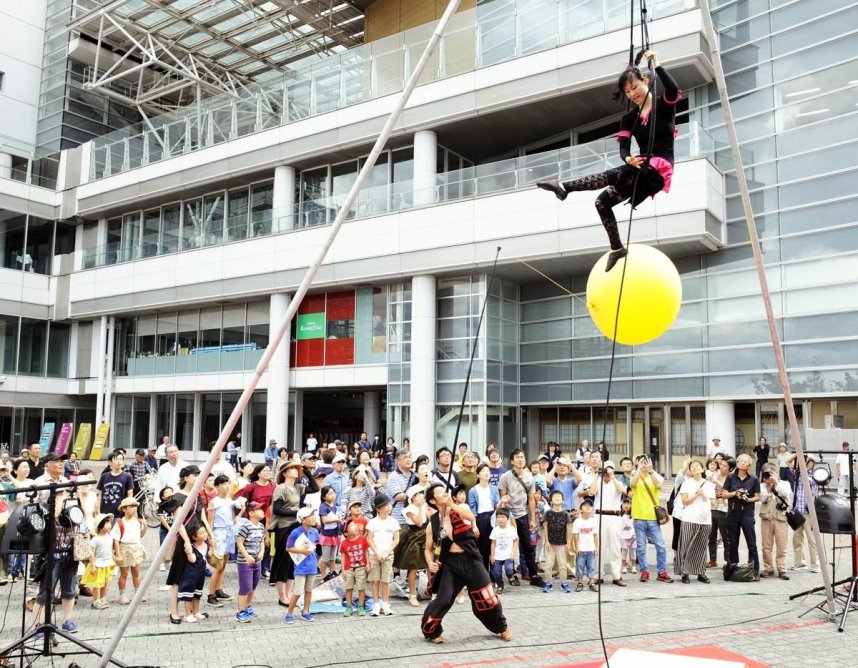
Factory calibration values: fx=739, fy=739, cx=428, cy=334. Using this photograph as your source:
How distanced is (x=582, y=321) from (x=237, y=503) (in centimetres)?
1608

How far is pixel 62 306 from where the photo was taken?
34719mm

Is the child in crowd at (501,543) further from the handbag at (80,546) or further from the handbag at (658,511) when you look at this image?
the handbag at (80,546)

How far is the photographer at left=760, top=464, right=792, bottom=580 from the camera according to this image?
11203 mm

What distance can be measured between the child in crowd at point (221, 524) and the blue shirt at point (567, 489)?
4696 mm

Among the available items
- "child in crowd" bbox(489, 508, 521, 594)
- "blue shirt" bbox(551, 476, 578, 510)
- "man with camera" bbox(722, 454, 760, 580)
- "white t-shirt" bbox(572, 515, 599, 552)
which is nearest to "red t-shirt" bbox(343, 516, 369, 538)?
"child in crowd" bbox(489, 508, 521, 594)

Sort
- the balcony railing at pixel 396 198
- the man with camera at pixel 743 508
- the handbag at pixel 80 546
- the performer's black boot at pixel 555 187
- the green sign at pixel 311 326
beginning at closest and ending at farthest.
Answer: the performer's black boot at pixel 555 187 → the handbag at pixel 80 546 → the man with camera at pixel 743 508 → the balcony railing at pixel 396 198 → the green sign at pixel 311 326

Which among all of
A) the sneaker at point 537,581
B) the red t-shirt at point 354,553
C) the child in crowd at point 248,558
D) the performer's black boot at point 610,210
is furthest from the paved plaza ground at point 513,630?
the performer's black boot at point 610,210

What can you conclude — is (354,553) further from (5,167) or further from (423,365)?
(5,167)

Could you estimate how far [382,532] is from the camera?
29.1ft

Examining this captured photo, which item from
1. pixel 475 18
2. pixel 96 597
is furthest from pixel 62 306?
pixel 96 597

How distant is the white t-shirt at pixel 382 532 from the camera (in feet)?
28.9

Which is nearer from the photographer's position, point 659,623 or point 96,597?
point 659,623

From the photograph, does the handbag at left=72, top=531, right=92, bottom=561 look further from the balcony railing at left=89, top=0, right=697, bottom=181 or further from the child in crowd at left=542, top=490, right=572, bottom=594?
the balcony railing at left=89, top=0, right=697, bottom=181

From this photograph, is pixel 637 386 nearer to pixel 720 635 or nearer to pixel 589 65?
pixel 589 65
